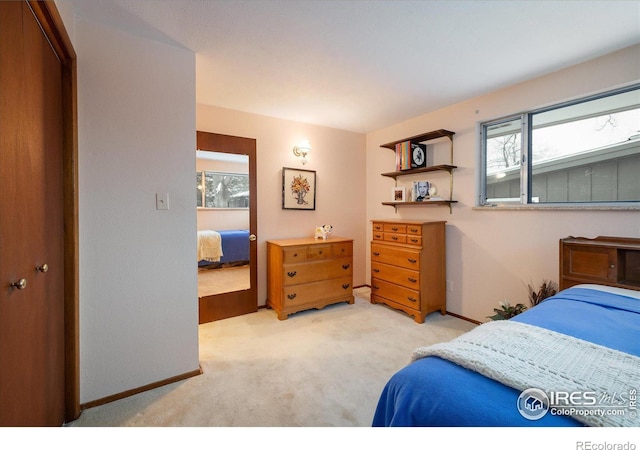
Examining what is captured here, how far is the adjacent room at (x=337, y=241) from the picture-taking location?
1.08 metres

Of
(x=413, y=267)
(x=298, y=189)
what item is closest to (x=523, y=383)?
(x=413, y=267)

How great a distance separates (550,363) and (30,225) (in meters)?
1.97

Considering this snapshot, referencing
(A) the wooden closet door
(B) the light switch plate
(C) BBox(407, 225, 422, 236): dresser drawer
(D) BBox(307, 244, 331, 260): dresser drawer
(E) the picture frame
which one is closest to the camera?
(A) the wooden closet door

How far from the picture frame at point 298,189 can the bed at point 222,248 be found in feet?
2.26

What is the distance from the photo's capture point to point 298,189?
3.57 meters

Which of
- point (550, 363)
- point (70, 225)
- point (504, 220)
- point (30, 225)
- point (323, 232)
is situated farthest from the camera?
point (323, 232)

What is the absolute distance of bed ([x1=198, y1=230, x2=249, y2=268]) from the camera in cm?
291

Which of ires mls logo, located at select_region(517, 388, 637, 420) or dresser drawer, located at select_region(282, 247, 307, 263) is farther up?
dresser drawer, located at select_region(282, 247, 307, 263)

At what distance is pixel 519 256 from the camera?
8.35 feet

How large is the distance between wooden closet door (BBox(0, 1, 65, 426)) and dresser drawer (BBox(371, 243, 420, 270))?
2802 mm

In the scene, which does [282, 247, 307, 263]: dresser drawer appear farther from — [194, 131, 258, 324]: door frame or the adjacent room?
[194, 131, 258, 324]: door frame

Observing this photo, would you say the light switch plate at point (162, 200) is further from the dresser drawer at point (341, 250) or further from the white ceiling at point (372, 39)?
the dresser drawer at point (341, 250)

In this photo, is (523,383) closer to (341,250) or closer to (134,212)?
(134,212)

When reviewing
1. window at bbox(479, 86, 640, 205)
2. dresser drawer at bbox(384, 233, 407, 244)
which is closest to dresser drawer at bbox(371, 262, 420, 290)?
dresser drawer at bbox(384, 233, 407, 244)
